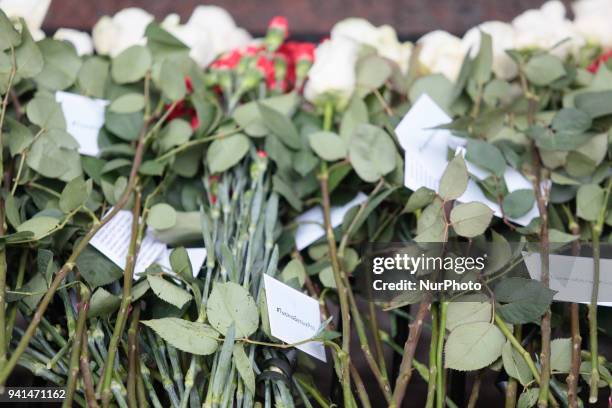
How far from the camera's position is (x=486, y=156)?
76cm

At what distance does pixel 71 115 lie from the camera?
0.83 metres

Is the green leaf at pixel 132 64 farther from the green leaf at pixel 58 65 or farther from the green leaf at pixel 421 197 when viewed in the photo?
the green leaf at pixel 421 197

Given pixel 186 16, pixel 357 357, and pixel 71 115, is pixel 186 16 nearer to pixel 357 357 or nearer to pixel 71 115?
pixel 71 115

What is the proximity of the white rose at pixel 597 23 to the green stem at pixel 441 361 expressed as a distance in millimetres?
511

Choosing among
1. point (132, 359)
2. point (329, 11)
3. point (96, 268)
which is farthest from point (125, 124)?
point (329, 11)

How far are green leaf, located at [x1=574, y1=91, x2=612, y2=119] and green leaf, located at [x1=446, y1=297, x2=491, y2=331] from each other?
0.29m

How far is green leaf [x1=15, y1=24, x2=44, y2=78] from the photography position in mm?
753

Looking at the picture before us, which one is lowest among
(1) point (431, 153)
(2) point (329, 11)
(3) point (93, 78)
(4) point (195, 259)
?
(4) point (195, 259)

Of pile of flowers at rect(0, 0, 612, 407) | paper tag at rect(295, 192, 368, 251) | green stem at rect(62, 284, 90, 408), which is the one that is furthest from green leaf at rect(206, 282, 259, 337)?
paper tag at rect(295, 192, 368, 251)

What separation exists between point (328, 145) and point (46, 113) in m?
0.32

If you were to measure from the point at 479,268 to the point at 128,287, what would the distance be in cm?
32

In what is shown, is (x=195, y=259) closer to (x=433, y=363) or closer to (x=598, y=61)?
(x=433, y=363)

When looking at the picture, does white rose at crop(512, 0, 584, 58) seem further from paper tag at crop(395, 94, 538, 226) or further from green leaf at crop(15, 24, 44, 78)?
green leaf at crop(15, 24, 44, 78)

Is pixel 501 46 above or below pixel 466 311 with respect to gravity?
above
